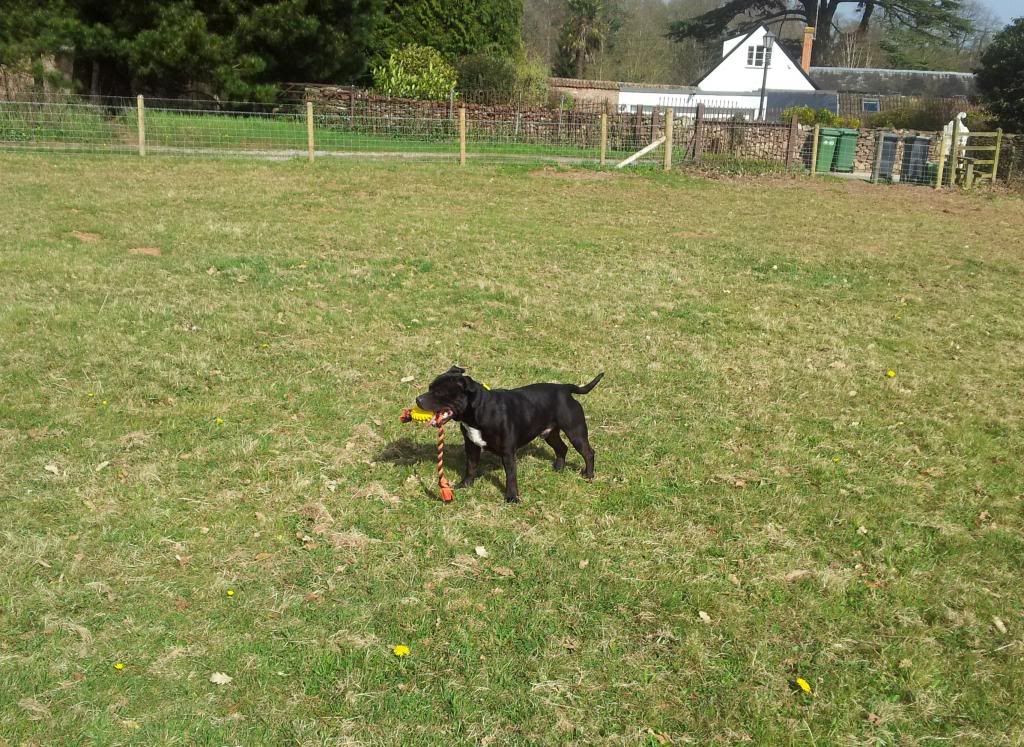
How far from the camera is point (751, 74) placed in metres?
53.6

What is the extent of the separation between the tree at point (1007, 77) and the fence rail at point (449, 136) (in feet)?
8.56

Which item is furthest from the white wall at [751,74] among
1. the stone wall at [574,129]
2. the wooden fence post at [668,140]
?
the wooden fence post at [668,140]

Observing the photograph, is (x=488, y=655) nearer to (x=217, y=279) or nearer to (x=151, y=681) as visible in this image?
(x=151, y=681)

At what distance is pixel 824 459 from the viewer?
5.26 m

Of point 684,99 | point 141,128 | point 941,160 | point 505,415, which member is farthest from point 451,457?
point 684,99

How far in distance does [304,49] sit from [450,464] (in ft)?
75.9

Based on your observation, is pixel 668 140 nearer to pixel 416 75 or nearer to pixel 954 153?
pixel 954 153

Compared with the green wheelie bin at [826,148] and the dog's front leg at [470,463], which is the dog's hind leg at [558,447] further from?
the green wheelie bin at [826,148]

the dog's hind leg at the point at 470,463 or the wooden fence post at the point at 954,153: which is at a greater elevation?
the wooden fence post at the point at 954,153

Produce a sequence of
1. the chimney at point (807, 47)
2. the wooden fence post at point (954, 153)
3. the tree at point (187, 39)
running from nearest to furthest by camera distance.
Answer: the wooden fence post at point (954, 153) < the tree at point (187, 39) < the chimney at point (807, 47)

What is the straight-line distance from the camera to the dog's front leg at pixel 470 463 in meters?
4.60

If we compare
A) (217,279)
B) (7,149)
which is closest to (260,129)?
(7,149)

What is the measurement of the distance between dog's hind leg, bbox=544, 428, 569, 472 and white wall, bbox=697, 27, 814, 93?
54.0 meters

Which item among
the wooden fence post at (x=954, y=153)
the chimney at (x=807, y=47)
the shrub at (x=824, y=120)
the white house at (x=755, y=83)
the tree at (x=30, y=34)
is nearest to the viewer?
the wooden fence post at (x=954, y=153)
